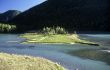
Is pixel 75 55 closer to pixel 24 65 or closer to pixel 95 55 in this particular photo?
pixel 95 55

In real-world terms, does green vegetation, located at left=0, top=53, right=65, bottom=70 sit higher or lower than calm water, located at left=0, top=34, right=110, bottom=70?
higher

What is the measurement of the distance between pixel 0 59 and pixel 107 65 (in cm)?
2560

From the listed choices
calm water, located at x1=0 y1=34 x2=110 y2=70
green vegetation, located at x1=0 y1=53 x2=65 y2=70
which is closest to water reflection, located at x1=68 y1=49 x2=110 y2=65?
calm water, located at x1=0 y1=34 x2=110 y2=70

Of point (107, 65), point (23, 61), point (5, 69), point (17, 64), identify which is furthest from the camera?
point (107, 65)

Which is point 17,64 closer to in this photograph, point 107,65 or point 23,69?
point 23,69

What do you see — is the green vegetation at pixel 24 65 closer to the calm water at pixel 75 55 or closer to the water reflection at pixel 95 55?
the calm water at pixel 75 55

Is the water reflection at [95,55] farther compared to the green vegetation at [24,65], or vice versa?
the water reflection at [95,55]

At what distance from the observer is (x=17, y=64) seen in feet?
160

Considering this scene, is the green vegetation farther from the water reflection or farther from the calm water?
the water reflection

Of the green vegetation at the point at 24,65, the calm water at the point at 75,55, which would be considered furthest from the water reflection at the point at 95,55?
the green vegetation at the point at 24,65

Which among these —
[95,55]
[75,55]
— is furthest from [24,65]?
[95,55]

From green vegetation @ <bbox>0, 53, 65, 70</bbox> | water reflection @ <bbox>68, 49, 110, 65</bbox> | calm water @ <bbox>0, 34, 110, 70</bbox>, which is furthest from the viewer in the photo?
water reflection @ <bbox>68, 49, 110, 65</bbox>

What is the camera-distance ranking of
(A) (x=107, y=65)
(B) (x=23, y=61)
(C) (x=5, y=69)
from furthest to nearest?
(A) (x=107, y=65)
(B) (x=23, y=61)
(C) (x=5, y=69)

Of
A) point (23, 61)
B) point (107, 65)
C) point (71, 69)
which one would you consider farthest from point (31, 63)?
point (107, 65)
